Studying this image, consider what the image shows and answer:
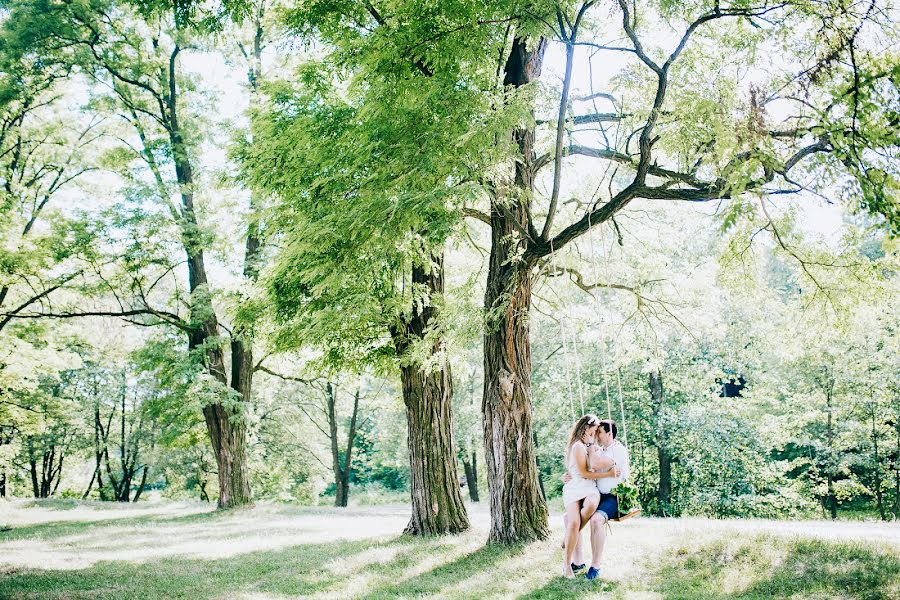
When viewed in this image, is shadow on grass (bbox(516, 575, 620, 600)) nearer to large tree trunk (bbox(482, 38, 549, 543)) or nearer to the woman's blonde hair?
the woman's blonde hair

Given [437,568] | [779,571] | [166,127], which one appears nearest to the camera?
[779,571]

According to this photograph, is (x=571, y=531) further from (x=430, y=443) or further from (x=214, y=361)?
(x=214, y=361)

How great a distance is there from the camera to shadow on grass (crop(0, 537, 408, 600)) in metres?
7.48

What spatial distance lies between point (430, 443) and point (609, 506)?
4.31m

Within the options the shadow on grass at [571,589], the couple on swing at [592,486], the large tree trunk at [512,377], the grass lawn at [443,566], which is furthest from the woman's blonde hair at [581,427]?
the large tree trunk at [512,377]

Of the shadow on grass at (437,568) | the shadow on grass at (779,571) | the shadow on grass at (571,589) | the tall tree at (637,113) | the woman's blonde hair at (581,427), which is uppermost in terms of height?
the tall tree at (637,113)

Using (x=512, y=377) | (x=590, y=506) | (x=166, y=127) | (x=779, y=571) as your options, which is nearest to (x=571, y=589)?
(x=590, y=506)

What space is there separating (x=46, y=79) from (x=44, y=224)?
17.7 ft

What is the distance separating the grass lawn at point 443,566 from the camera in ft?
19.7

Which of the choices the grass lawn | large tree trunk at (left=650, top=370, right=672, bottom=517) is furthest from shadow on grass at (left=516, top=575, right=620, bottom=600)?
large tree trunk at (left=650, top=370, right=672, bottom=517)

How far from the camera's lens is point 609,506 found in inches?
260

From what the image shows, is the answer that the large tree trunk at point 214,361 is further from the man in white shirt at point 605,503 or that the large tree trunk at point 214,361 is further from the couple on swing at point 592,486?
the man in white shirt at point 605,503

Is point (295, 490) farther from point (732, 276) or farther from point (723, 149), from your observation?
point (723, 149)

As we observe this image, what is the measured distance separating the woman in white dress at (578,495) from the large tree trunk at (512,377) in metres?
1.79
